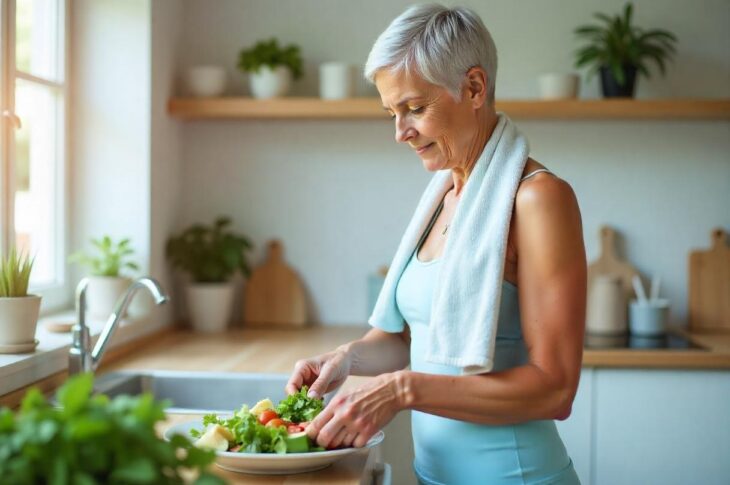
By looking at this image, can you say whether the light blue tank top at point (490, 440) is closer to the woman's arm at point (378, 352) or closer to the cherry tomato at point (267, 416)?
the woman's arm at point (378, 352)

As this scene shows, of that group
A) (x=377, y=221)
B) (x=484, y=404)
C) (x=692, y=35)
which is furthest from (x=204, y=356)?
(x=692, y=35)

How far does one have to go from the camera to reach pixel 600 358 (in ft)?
9.00

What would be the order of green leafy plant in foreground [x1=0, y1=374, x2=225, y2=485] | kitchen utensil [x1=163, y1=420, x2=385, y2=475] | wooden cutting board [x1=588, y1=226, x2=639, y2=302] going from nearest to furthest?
green leafy plant in foreground [x1=0, y1=374, x2=225, y2=485]
kitchen utensil [x1=163, y1=420, x2=385, y2=475]
wooden cutting board [x1=588, y1=226, x2=639, y2=302]

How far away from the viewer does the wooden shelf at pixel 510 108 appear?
298 centimetres

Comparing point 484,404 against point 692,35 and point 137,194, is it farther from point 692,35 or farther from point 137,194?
point 692,35

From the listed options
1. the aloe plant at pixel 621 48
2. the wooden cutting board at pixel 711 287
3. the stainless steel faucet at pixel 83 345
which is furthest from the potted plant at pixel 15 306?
the wooden cutting board at pixel 711 287

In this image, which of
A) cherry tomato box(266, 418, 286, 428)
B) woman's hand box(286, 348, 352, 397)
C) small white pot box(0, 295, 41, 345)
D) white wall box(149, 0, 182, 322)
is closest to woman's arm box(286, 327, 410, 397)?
woman's hand box(286, 348, 352, 397)

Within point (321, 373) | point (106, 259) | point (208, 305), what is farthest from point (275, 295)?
point (321, 373)

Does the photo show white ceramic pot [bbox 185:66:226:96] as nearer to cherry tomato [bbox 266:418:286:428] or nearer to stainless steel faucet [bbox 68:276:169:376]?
stainless steel faucet [bbox 68:276:169:376]

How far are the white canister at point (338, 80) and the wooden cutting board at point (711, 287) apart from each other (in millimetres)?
A: 1314

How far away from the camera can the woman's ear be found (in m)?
1.56

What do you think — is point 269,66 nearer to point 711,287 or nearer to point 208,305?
point 208,305

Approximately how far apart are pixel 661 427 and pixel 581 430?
243 mm

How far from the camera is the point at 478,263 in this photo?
151cm
